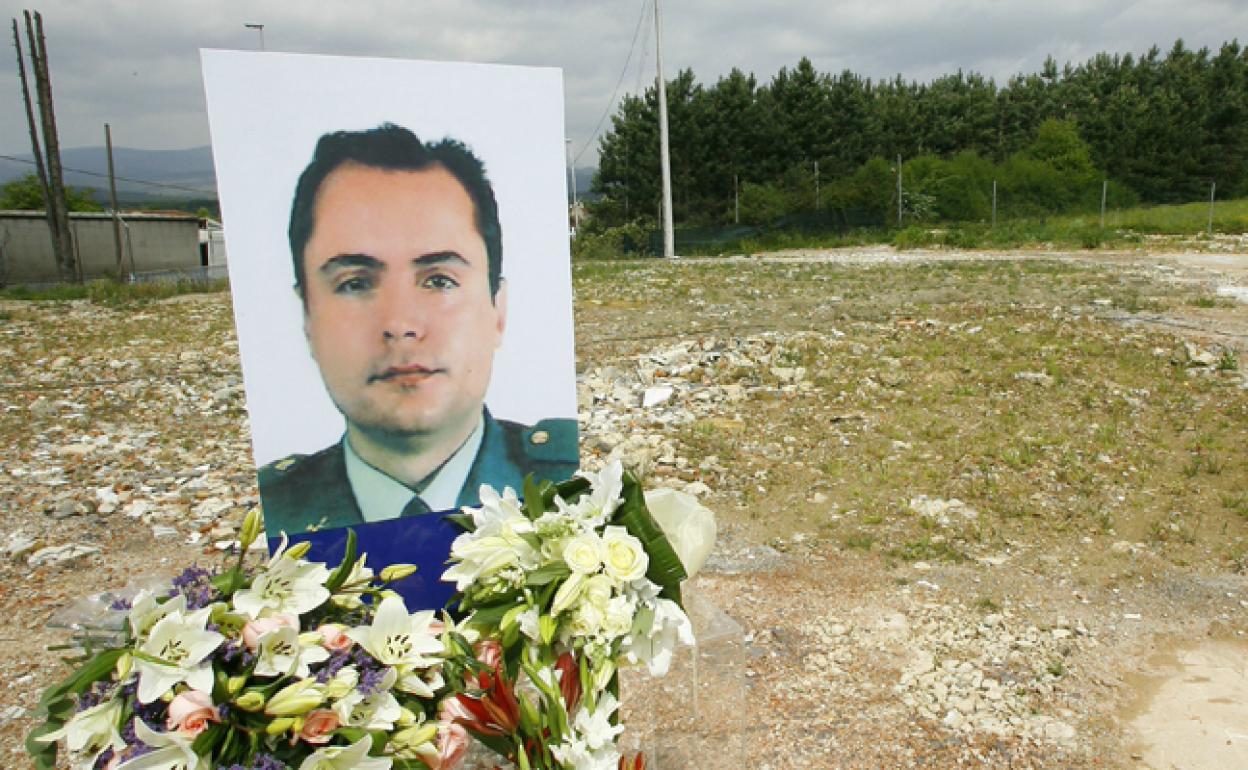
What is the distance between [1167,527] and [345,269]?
4.01 metres

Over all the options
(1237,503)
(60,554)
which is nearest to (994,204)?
(1237,503)

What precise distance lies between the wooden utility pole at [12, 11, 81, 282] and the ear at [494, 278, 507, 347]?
20.4m

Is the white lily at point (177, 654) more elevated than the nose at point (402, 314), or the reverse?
the nose at point (402, 314)

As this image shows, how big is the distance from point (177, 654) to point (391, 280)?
3.61 feet

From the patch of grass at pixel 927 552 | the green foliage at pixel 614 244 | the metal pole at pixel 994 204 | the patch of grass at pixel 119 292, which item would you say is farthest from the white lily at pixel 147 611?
the metal pole at pixel 994 204

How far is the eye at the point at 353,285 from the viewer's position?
6.63 ft

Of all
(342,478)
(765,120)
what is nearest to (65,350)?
(342,478)

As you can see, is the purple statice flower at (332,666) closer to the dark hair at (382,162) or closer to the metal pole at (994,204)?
the dark hair at (382,162)

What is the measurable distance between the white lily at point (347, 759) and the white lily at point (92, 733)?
235 mm

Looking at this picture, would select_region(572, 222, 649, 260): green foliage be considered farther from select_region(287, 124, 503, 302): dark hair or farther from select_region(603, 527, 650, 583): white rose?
select_region(603, 527, 650, 583): white rose

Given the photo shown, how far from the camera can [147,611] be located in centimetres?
117

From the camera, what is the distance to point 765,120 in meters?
30.7

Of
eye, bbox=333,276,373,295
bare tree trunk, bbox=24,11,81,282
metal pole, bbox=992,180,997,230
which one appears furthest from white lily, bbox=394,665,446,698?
metal pole, bbox=992,180,997,230

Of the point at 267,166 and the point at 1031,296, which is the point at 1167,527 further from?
the point at 1031,296
